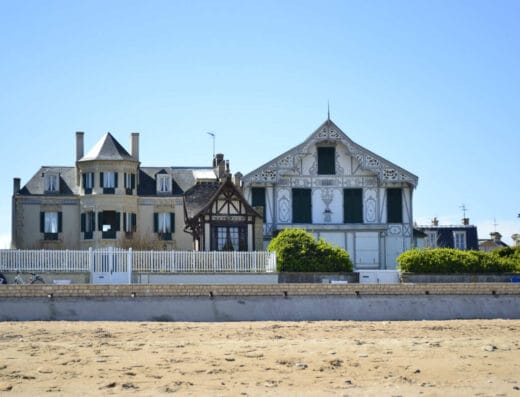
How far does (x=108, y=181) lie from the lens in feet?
168

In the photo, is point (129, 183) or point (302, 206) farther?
point (129, 183)

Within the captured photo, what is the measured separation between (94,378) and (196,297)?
10.3m

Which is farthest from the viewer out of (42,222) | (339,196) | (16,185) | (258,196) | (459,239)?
(459,239)

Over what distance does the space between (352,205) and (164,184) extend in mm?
13827

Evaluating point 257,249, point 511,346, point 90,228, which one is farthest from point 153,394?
point 90,228

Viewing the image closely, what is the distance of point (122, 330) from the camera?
26.2 meters

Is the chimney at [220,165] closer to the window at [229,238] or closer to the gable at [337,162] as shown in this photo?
the gable at [337,162]

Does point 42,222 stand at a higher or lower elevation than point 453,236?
higher

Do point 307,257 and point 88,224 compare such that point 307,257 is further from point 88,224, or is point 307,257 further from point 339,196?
point 88,224

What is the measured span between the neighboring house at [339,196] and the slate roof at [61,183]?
13.5 metres

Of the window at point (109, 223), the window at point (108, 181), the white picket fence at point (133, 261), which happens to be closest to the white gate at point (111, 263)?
the white picket fence at point (133, 261)

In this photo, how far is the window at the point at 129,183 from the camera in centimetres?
5178


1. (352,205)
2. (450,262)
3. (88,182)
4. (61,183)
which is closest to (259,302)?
(450,262)

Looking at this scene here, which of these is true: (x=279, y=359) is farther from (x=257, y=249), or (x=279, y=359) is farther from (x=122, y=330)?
(x=257, y=249)
